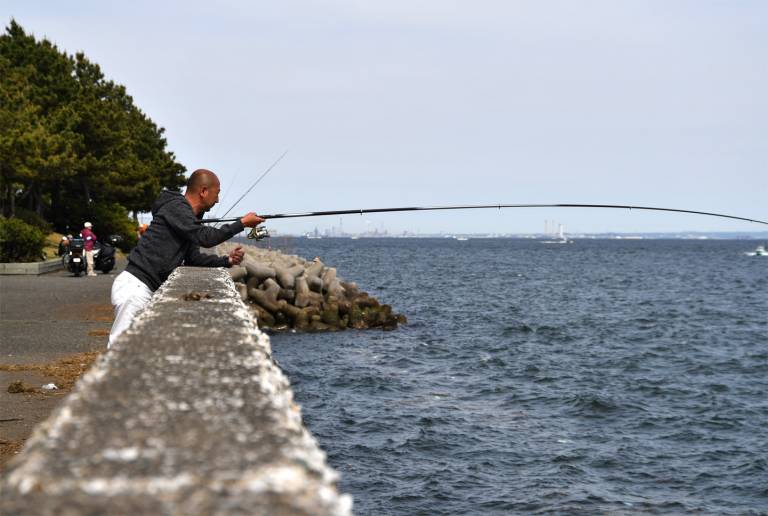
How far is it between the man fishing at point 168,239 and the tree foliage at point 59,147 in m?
34.8

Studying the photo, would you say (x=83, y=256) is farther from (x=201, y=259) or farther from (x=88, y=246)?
(x=201, y=259)

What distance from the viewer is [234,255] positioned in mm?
6695

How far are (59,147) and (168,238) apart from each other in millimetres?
38290

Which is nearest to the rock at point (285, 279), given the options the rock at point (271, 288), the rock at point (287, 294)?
the rock at point (287, 294)

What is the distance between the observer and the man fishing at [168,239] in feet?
19.4

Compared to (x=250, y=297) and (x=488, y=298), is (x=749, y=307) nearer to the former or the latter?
(x=488, y=298)

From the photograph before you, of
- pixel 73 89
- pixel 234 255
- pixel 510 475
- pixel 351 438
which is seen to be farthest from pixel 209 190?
pixel 73 89

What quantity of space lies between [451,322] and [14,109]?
2356cm

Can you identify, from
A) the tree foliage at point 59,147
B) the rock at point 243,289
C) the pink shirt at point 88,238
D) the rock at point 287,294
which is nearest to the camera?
the rock at point 243,289

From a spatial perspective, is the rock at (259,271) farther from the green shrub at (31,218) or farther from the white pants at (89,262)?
the green shrub at (31,218)

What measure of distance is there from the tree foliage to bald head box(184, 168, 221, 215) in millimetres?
34822

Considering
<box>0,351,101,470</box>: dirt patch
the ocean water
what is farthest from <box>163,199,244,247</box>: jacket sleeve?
the ocean water

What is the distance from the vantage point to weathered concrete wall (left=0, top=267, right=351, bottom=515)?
5.34ft

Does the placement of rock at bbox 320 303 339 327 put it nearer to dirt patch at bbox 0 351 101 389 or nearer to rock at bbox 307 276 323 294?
rock at bbox 307 276 323 294
